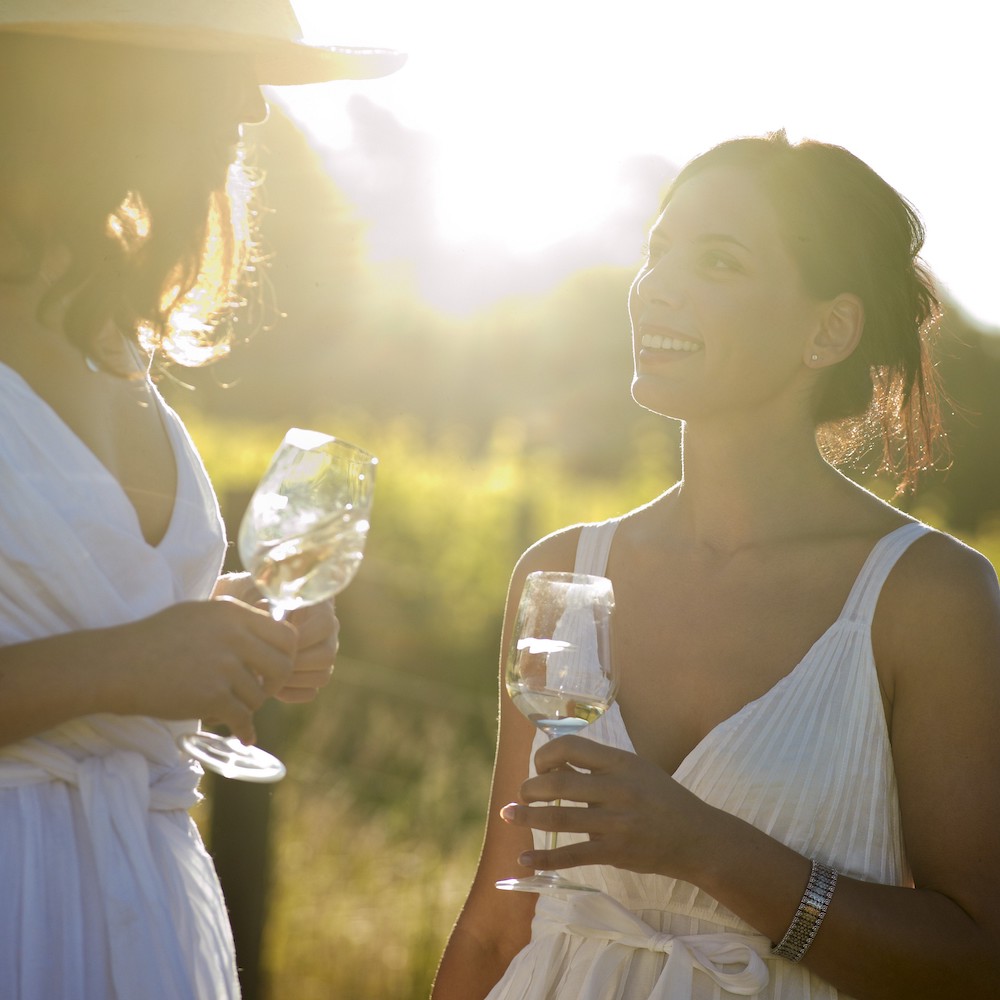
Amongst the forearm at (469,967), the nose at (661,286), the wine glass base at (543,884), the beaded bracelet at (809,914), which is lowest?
the forearm at (469,967)

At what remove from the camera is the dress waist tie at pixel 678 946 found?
2.34 meters

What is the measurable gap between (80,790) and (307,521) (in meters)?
0.64

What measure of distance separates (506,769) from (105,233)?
150 centimetres

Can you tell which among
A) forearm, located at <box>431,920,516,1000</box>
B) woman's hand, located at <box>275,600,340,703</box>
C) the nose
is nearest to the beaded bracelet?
forearm, located at <box>431,920,516,1000</box>

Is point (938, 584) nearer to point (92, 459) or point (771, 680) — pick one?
point (771, 680)

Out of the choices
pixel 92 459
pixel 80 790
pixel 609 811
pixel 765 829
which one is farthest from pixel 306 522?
pixel 765 829

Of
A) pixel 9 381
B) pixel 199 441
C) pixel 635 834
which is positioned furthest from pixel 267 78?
pixel 199 441

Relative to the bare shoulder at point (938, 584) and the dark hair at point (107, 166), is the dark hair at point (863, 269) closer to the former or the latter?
the bare shoulder at point (938, 584)

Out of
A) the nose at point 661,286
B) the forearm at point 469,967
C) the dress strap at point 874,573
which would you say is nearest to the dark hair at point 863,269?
the nose at point 661,286

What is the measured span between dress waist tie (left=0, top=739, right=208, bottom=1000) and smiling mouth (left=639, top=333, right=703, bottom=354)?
152cm

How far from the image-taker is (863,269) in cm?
294

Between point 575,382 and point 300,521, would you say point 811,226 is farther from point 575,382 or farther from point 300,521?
point 575,382

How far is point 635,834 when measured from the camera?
6.79ft

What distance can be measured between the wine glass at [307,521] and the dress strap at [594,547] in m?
1.24
